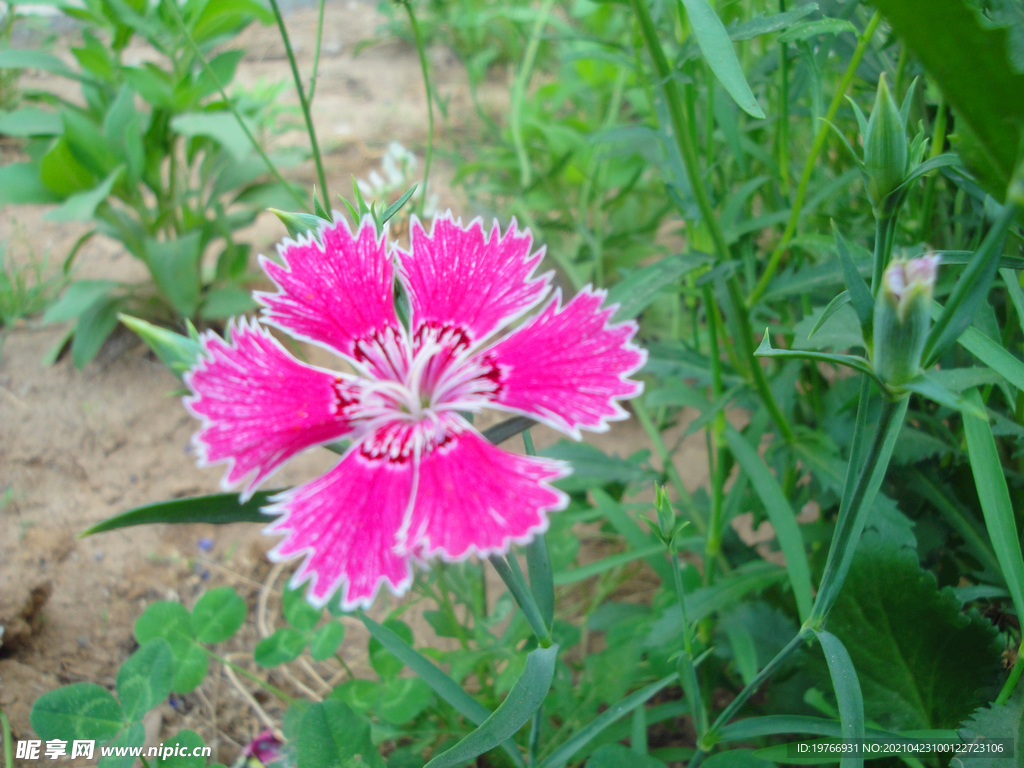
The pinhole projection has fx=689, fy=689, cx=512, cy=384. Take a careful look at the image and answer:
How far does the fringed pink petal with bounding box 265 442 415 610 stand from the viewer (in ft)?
1.99

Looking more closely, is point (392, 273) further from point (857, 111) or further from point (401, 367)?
point (857, 111)

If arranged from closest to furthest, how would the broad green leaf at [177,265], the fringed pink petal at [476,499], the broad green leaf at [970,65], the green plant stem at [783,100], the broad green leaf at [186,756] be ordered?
the broad green leaf at [970,65] < the fringed pink petal at [476,499] < the broad green leaf at [186,756] < the green plant stem at [783,100] < the broad green leaf at [177,265]

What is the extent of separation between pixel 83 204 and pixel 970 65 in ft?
7.02

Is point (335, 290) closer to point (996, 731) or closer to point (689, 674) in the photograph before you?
point (689, 674)

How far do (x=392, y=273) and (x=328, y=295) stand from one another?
80 millimetres

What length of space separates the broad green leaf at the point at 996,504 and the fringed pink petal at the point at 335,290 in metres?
0.75

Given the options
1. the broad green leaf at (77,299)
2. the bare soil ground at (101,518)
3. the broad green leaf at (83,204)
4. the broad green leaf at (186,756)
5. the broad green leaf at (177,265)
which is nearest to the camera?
the broad green leaf at (186,756)

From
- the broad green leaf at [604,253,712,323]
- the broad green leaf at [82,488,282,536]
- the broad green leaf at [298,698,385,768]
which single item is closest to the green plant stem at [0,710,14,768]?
the broad green leaf at [298,698,385,768]

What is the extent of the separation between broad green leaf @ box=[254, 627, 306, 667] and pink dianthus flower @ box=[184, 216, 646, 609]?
73cm

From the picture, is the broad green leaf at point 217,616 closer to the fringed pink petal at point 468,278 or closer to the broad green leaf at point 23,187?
the fringed pink petal at point 468,278

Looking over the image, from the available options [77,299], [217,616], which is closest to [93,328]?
[77,299]

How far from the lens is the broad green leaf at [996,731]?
0.88 m

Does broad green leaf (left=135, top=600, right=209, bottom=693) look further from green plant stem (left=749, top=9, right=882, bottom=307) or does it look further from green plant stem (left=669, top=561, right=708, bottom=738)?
green plant stem (left=749, top=9, right=882, bottom=307)

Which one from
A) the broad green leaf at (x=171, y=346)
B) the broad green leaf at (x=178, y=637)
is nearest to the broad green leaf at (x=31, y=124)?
the broad green leaf at (x=178, y=637)
